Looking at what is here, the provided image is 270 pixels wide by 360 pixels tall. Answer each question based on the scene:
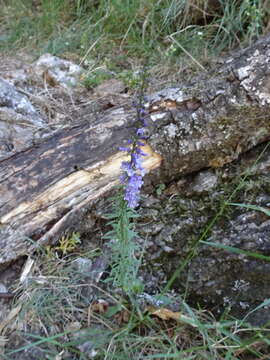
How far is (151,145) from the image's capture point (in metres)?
2.61

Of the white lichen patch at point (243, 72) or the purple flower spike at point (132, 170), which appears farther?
the white lichen patch at point (243, 72)

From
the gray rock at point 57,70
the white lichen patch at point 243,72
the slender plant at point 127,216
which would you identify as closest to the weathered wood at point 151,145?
the white lichen patch at point 243,72

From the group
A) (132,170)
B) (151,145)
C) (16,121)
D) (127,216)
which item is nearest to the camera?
(132,170)

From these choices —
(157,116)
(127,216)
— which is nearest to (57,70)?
(157,116)

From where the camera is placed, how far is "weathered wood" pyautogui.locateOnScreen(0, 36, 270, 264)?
8.05ft

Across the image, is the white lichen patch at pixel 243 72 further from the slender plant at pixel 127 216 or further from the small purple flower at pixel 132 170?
the small purple flower at pixel 132 170

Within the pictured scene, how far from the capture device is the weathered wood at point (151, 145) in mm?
2455

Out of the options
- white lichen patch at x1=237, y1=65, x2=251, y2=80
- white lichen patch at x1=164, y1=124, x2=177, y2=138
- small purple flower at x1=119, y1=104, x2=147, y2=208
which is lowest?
white lichen patch at x1=164, y1=124, x2=177, y2=138

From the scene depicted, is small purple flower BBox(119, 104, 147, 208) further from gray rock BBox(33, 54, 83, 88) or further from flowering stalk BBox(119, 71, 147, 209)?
gray rock BBox(33, 54, 83, 88)

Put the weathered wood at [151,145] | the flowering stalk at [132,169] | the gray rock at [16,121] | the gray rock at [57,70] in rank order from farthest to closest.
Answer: the gray rock at [57,70] < the gray rock at [16,121] < the weathered wood at [151,145] < the flowering stalk at [132,169]

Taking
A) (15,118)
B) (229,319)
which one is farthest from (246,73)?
(15,118)

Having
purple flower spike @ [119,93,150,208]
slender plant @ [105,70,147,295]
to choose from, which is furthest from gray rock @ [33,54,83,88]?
purple flower spike @ [119,93,150,208]

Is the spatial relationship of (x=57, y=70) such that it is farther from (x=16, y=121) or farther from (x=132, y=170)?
(x=132, y=170)

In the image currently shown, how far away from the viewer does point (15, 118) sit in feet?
10.3
